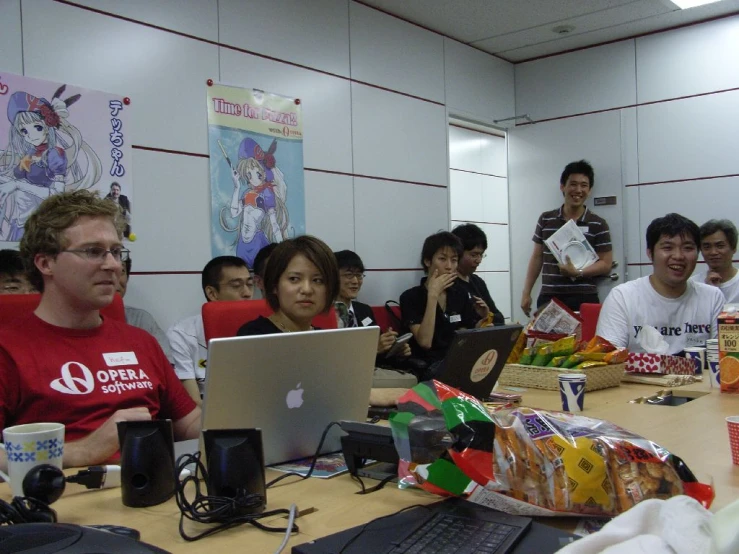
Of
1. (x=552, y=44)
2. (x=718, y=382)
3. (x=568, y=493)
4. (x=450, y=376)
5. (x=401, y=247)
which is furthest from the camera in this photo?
(x=552, y=44)

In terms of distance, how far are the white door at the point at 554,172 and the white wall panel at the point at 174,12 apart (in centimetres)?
321

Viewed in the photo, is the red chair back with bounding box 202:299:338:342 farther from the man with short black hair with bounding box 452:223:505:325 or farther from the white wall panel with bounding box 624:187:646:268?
the white wall panel with bounding box 624:187:646:268

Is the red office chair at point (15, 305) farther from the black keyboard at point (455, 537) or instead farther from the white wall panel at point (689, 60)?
the white wall panel at point (689, 60)

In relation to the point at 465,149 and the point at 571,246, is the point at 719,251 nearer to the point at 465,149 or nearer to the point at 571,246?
the point at 571,246

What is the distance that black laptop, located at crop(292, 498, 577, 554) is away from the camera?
94 cm

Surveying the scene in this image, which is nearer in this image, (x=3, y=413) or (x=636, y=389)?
(x=3, y=413)

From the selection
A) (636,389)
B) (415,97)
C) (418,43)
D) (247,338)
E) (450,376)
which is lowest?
(636,389)

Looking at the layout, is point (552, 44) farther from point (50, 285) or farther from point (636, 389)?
point (50, 285)

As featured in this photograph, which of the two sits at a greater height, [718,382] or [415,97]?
[415,97]

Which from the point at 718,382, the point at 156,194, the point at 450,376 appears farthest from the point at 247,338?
the point at 156,194

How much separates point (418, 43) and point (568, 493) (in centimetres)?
452

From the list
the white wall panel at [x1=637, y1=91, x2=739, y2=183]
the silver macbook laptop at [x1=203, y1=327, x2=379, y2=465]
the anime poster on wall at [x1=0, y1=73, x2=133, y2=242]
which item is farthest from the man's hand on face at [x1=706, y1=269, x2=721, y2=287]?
the anime poster on wall at [x1=0, y1=73, x2=133, y2=242]

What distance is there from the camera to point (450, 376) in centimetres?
182

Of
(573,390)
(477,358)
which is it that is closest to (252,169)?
(477,358)
